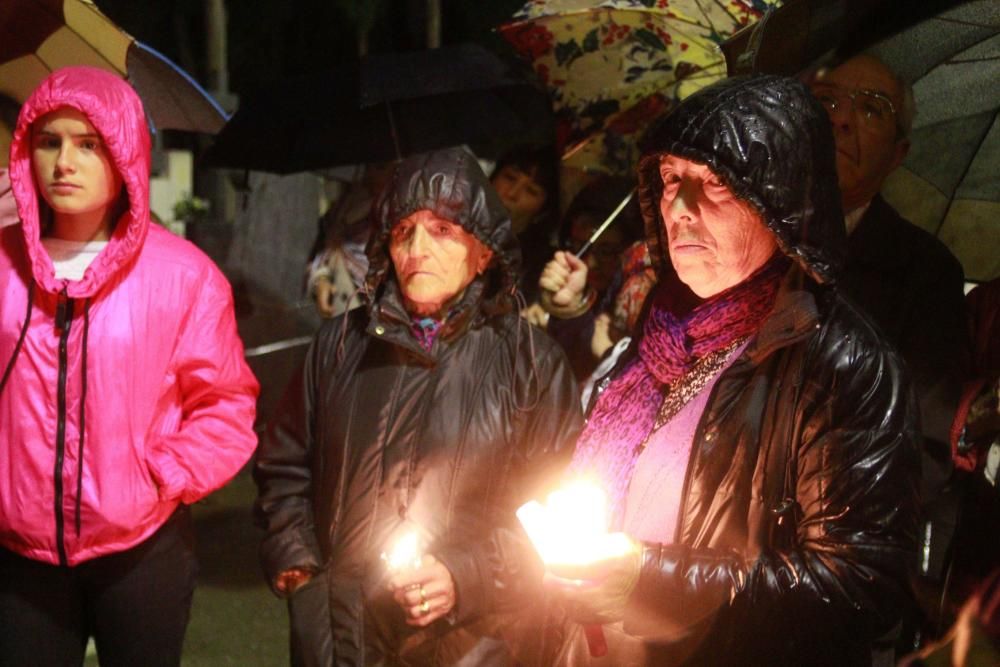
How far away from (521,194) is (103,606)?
110 inches

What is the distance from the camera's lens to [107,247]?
283 centimetres

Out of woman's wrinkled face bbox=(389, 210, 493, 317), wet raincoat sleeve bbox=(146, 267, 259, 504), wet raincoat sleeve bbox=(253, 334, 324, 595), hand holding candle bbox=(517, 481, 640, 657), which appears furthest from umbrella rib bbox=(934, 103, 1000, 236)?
wet raincoat sleeve bbox=(146, 267, 259, 504)

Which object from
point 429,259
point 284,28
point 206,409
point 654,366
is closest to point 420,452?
point 429,259

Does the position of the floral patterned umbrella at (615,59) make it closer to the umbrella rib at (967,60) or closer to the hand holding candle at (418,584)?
the umbrella rib at (967,60)

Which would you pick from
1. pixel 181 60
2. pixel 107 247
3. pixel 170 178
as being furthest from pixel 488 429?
pixel 181 60

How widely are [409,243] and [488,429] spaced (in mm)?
572

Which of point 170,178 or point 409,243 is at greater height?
point 409,243

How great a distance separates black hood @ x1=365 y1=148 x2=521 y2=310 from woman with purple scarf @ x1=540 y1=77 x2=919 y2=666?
2.81ft

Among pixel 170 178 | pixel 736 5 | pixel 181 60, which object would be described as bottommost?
pixel 170 178

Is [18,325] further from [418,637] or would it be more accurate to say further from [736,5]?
[736,5]

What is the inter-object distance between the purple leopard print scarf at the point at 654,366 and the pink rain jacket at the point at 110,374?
1.18 metres

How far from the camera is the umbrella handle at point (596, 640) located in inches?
81.3

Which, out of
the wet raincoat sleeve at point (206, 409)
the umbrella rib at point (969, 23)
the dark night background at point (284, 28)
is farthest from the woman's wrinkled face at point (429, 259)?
the dark night background at point (284, 28)

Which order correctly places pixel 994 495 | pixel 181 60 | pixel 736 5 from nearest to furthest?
pixel 994 495 < pixel 736 5 < pixel 181 60
